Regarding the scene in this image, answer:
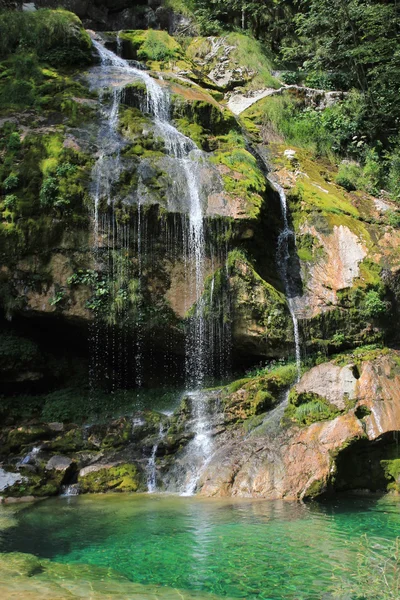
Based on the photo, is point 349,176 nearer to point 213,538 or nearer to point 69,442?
point 69,442

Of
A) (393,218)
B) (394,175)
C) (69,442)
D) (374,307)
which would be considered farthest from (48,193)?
(394,175)

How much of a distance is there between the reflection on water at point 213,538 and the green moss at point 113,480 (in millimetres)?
656

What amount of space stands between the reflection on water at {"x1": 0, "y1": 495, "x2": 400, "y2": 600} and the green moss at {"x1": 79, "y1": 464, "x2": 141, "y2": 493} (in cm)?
66

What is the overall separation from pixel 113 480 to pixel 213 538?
396 cm

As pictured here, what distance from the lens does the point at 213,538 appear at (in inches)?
272

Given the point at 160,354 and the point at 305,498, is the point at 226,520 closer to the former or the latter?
the point at 305,498

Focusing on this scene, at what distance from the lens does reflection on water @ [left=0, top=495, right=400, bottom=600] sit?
18.1 feet

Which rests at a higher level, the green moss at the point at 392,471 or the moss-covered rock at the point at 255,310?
the moss-covered rock at the point at 255,310

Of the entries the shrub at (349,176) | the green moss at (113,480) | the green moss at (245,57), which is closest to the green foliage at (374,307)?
the shrub at (349,176)

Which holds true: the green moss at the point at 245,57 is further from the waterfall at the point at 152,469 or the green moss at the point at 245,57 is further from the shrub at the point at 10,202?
the waterfall at the point at 152,469

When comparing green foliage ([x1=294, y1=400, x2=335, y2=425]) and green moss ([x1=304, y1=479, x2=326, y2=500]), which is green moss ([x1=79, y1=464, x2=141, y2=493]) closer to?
green moss ([x1=304, y1=479, x2=326, y2=500])

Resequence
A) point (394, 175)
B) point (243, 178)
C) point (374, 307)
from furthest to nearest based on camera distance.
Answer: point (394, 175) < point (243, 178) < point (374, 307)

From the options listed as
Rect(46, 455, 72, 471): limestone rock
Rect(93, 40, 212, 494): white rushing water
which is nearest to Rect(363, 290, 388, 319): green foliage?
Rect(93, 40, 212, 494): white rushing water

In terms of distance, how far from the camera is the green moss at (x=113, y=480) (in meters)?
10.2
